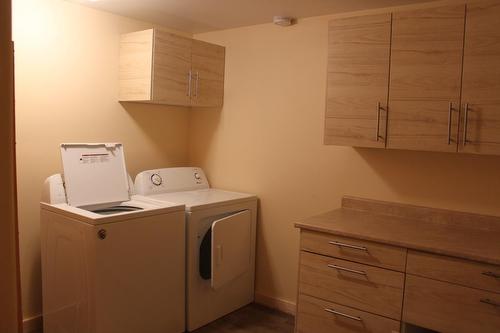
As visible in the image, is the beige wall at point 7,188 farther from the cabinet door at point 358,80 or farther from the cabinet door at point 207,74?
the cabinet door at point 207,74

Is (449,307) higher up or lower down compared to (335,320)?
higher up

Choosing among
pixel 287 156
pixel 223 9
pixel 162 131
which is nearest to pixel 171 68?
pixel 223 9

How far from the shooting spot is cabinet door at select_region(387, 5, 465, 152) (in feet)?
7.01

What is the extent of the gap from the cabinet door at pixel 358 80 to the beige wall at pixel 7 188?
2.16 meters

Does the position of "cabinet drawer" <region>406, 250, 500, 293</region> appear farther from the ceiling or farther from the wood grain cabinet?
the ceiling

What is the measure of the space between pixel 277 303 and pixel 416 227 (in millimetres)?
1337

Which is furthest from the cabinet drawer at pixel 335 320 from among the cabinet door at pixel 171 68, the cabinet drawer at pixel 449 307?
the cabinet door at pixel 171 68

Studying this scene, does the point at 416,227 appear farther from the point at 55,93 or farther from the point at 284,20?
the point at 55,93

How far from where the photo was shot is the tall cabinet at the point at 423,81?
206cm

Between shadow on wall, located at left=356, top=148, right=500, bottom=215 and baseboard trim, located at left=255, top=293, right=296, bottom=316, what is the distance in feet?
3.90

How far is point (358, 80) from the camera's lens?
2404mm

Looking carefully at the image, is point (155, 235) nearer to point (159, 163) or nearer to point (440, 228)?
point (159, 163)

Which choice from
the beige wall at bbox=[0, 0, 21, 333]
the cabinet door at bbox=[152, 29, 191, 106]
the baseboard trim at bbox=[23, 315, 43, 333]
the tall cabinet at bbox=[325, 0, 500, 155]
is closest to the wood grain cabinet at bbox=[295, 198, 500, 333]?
the tall cabinet at bbox=[325, 0, 500, 155]

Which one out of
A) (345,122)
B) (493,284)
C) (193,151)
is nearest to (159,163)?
(193,151)
